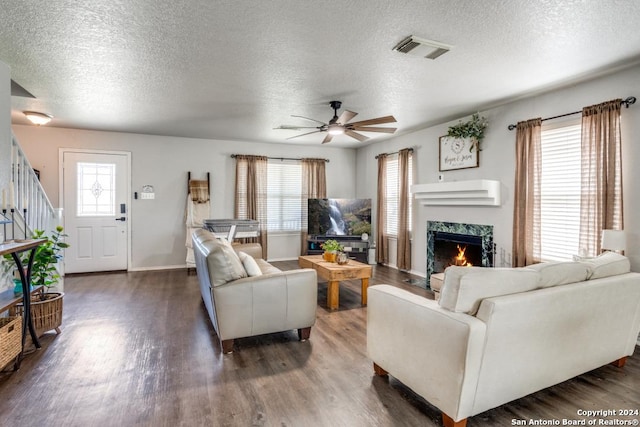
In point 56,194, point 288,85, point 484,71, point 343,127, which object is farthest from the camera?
point 56,194

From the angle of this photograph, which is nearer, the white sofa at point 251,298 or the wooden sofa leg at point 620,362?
the wooden sofa leg at point 620,362

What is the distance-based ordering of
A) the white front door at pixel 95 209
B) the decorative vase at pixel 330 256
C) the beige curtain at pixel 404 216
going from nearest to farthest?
the decorative vase at pixel 330 256, the white front door at pixel 95 209, the beige curtain at pixel 404 216

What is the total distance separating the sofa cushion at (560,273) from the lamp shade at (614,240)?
879mm

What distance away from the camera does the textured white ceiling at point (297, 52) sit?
2207 millimetres

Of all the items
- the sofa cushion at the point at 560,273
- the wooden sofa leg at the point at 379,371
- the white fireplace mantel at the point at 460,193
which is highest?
the white fireplace mantel at the point at 460,193

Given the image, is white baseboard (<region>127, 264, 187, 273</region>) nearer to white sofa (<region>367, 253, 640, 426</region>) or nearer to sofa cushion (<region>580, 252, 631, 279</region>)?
white sofa (<region>367, 253, 640, 426</region>)

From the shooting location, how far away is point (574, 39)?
2.56m

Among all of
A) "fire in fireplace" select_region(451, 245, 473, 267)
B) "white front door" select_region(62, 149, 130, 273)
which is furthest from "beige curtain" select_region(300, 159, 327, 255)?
"white front door" select_region(62, 149, 130, 273)

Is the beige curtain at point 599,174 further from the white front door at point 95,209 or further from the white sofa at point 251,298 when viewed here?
the white front door at point 95,209

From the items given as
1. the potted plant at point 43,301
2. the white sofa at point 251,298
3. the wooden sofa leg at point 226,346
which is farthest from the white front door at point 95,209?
the wooden sofa leg at point 226,346

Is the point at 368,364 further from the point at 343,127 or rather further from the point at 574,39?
the point at 574,39

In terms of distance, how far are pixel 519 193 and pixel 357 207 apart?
3.06 meters

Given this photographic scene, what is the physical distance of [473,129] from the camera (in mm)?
4629

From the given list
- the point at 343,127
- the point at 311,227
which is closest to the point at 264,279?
the point at 343,127
